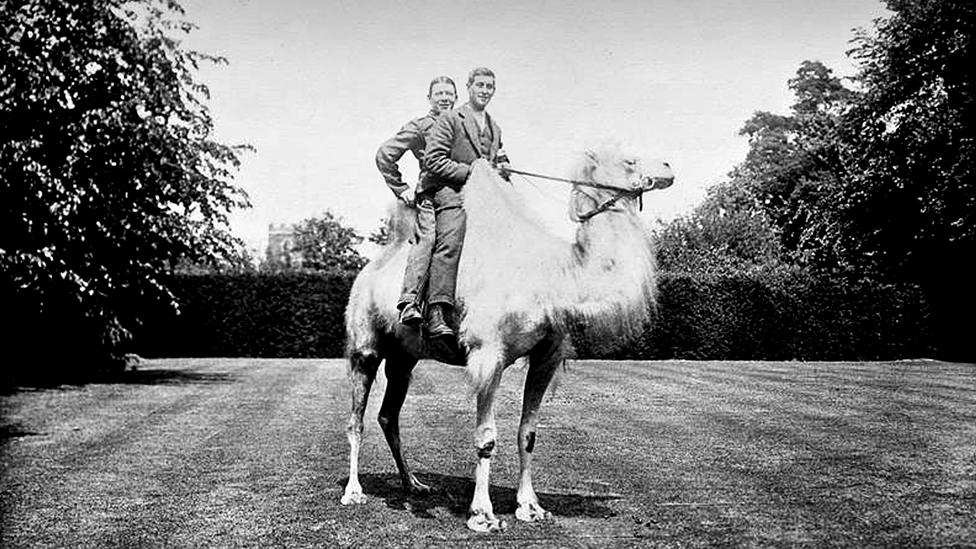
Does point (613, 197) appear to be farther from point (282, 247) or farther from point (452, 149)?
point (282, 247)

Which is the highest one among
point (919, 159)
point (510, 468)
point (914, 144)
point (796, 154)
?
point (796, 154)

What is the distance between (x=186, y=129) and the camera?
24453mm

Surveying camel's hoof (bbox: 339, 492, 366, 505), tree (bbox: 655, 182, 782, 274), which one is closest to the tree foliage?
tree (bbox: 655, 182, 782, 274)

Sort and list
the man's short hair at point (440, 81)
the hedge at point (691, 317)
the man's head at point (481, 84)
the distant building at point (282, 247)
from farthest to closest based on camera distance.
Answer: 1. the distant building at point (282, 247)
2. the hedge at point (691, 317)
3. the man's short hair at point (440, 81)
4. the man's head at point (481, 84)

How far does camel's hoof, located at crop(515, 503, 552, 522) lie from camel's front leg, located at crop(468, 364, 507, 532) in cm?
24

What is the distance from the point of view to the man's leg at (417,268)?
868 cm

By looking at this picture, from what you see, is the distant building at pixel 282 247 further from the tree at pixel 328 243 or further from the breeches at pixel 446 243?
the breeches at pixel 446 243

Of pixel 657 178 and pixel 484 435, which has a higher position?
pixel 657 178

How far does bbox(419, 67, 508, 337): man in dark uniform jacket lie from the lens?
866 centimetres

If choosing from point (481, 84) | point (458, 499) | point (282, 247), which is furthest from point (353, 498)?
point (282, 247)

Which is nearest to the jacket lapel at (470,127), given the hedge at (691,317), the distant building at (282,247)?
the hedge at (691,317)

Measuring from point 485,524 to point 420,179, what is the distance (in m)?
3.03

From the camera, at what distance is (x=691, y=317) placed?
36.5 meters

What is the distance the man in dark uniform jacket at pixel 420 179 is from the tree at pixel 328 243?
67.2 meters
